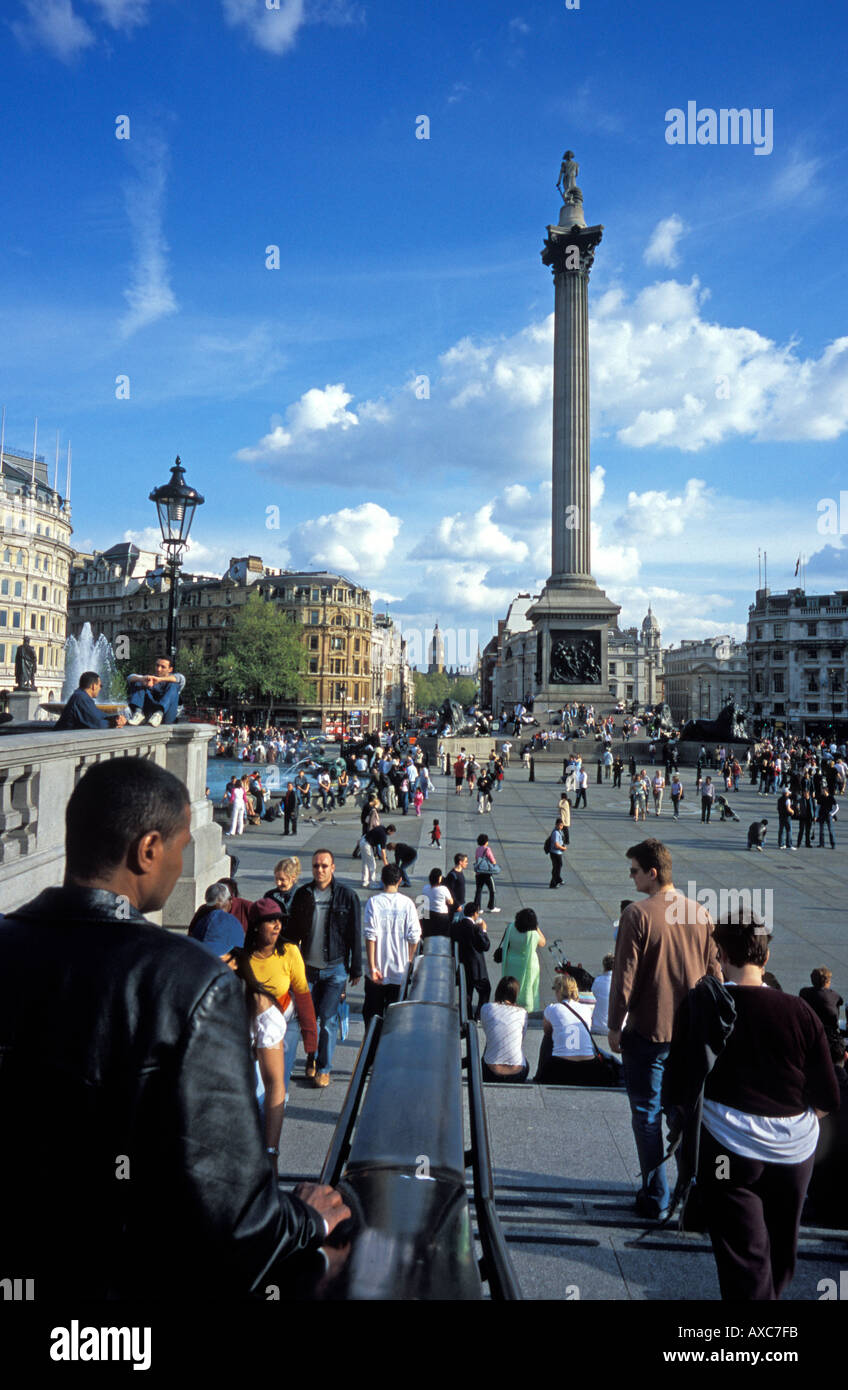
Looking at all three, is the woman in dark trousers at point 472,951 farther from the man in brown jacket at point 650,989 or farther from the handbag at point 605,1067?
the man in brown jacket at point 650,989

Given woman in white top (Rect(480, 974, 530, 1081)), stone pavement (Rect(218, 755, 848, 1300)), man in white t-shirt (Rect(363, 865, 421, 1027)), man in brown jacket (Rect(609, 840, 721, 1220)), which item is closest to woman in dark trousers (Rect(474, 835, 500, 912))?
stone pavement (Rect(218, 755, 848, 1300))

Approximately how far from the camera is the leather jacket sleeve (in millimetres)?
1400

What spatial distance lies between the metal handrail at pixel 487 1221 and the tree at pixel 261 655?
7783 centimetres

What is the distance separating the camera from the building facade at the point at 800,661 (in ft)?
305

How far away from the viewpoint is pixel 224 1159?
1.44 meters

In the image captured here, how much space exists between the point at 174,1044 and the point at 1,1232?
0.43 metres

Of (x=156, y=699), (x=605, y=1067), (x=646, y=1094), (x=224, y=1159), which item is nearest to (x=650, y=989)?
(x=646, y=1094)

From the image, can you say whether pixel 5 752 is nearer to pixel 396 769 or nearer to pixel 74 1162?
pixel 74 1162

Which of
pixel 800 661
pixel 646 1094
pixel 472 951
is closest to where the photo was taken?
pixel 646 1094

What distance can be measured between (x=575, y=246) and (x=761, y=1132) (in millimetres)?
55984

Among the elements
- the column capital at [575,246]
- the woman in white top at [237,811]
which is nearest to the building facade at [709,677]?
the column capital at [575,246]

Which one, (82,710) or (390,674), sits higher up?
(390,674)

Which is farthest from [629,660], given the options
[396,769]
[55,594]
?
[396,769]

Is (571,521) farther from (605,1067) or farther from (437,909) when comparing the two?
(605,1067)
